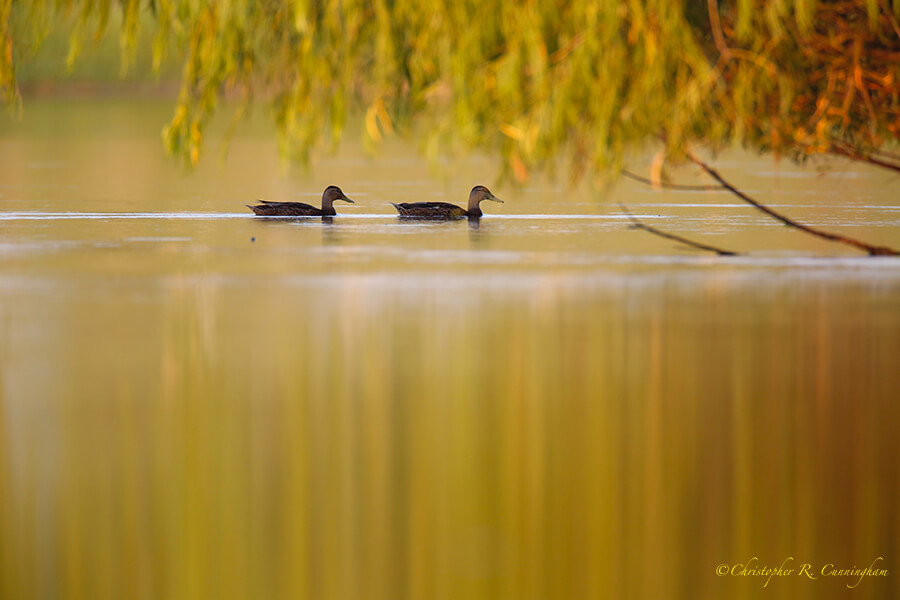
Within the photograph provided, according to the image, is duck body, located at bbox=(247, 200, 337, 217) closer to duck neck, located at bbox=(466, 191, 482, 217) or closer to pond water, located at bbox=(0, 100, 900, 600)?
duck neck, located at bbox=(466, 191, 482, 217)

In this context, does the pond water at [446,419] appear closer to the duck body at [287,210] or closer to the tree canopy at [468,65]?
the tree canopy at [468,65]

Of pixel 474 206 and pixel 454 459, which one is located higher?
pixel 474 206

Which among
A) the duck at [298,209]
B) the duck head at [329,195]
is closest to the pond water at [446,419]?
the duck at [298,209]

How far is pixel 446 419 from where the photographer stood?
8492 millimetres

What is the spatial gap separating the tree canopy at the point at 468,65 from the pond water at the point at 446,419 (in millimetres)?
774

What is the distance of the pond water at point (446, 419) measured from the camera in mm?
6578

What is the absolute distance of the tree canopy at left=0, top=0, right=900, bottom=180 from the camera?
8.40m

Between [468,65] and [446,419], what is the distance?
178 cm

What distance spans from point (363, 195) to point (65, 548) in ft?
58.5

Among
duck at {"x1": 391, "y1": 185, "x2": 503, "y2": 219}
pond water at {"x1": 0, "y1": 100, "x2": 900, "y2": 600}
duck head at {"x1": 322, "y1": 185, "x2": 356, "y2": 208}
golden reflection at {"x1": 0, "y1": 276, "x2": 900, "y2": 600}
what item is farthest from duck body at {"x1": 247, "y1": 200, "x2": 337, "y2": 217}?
golden reflection at {"x1": 0, "y1": 276, "x2": 900, "y2": 600}

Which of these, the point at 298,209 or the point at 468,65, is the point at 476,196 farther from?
the point at 468,65

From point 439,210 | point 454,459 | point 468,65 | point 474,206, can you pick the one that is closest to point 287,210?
point 439,210

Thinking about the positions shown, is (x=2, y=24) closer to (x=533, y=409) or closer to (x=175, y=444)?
(x=175, y=444)

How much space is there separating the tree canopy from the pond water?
2.54 ft
